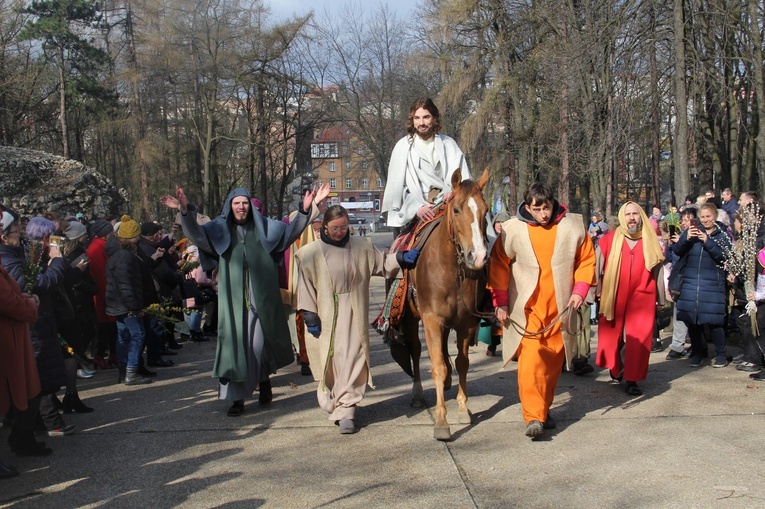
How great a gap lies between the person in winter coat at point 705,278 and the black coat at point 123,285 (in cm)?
619

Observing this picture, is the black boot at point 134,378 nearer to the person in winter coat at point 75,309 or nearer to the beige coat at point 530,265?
the person in winter coat at point 75,309

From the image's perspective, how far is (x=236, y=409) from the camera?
7.02 metres

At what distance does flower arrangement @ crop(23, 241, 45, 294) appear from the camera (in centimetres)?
595

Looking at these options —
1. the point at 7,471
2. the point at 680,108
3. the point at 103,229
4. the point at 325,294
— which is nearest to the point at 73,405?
the point at 7,471

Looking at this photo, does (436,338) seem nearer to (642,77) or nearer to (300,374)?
(300,374)

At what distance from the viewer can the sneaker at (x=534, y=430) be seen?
5848 millimetres

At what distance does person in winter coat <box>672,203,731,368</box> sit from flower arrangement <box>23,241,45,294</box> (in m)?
6.65

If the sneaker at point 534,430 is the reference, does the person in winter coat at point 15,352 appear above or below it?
above

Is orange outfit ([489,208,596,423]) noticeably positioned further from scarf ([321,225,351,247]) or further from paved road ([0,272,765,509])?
scarf ([321,225,351,247])

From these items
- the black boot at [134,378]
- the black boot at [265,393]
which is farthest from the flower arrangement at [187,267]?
the black boot at [265,393]

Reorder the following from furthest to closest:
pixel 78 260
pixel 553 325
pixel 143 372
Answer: pixel 143 372 → pixel 78 260 → pixel 553 325

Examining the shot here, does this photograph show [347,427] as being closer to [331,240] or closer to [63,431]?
[331,240]

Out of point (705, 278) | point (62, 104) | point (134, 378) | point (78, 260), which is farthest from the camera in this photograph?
point (62, 104)

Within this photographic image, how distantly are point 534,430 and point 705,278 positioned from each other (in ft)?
12.7
